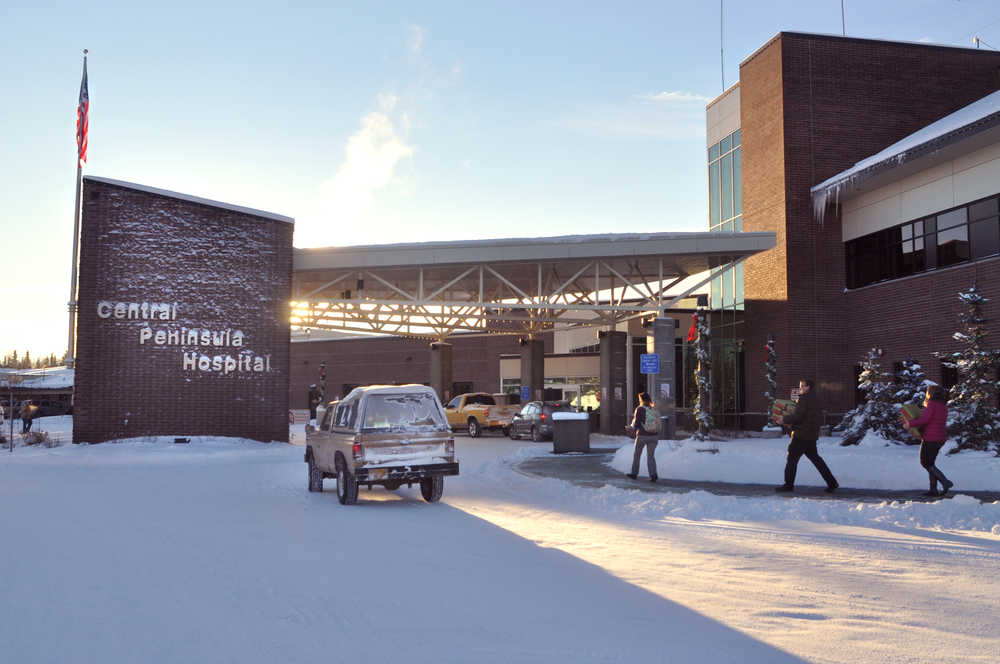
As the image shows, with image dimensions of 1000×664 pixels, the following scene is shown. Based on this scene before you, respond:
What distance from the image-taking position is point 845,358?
104ft

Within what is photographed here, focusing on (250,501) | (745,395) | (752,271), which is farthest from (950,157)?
(250,501)

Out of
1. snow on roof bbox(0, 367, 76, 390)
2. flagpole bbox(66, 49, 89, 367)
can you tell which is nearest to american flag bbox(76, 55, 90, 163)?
flagpole bbox(66, 49, 89, 367)

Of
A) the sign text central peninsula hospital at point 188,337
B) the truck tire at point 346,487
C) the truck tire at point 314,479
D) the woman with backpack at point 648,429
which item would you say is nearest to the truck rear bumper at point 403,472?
the truck tire at point 346,487

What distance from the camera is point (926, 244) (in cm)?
2794

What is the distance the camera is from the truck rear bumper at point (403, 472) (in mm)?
13812

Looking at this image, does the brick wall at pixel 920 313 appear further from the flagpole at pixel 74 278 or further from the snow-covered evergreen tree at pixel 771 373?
the flagpole at pixel 74 278

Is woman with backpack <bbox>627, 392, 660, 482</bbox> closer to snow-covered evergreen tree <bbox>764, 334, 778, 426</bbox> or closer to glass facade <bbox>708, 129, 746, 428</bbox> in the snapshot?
snow-covered evergreen tree <bbox>764, 334, 778, 426</bbox>

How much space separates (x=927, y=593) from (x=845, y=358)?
84.8ft

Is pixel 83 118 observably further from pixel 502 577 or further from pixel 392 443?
pixel 502 577

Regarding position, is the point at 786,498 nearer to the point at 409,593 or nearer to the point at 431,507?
the point at 431,507

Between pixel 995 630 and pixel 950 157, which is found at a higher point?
pixel 950 157

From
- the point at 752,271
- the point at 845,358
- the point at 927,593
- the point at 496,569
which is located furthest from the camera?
the point at 752,271

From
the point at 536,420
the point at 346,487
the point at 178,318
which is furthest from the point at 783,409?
the point at 178,318

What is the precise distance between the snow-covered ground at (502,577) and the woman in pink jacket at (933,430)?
1.11 metres
